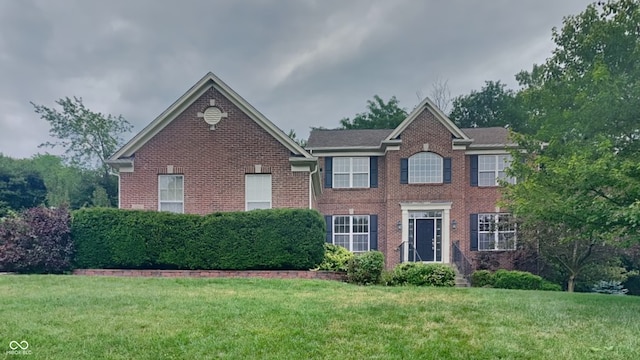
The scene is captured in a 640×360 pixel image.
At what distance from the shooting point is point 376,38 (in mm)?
20453

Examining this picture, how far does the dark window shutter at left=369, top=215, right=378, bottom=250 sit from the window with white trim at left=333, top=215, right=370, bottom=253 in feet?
0.54

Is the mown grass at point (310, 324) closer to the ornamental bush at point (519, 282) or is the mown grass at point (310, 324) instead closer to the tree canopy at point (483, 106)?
the ornamental bush at point (519, 282)

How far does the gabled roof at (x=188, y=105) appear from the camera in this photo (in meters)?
15.7

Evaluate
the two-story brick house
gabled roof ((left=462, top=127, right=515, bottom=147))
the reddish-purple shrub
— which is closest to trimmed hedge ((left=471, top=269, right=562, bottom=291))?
the two-story brick house

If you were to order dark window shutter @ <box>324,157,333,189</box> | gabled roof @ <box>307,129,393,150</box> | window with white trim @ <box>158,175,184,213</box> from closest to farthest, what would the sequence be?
window with white trim @ <box>158,175,184,213</box>
dark window shutter @ <box>324,157,333,189</box>
gabled roof @ <box>307,129,393,150</box>

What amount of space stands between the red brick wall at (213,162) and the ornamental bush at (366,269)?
354 centimetres

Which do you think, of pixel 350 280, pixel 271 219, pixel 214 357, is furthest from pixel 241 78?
pixel 214 357

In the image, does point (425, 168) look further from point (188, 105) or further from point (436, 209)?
point (188, 105)

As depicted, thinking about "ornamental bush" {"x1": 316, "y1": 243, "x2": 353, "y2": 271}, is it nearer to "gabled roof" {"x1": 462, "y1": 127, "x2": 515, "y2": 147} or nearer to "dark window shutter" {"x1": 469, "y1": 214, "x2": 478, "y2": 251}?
"dark window shutter" {"x1": 469, "y1": 214, "x2": 478, "y2": 251}

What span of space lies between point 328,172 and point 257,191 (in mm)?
6049

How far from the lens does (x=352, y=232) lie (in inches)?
821

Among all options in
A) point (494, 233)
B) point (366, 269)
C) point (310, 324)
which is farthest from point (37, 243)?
point (494, 233)

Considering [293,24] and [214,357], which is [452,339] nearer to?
[214,357]

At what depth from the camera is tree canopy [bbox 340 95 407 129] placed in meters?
38.6
